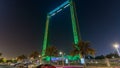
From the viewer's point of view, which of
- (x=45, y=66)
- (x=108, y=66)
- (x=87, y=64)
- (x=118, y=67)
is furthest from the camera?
(x=87, y=64)

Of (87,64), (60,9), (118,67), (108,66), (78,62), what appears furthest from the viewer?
(60,9)

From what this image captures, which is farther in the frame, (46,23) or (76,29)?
(46,23)

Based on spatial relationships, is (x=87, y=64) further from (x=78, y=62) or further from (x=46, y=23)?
(x=46, y=23)

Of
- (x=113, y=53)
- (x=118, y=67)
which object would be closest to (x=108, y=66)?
(x=118, y=67)

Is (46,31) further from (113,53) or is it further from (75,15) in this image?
(113,53)

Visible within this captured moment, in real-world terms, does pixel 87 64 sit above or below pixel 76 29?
below

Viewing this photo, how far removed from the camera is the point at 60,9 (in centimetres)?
8781

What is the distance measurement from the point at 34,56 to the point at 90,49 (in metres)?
54.5

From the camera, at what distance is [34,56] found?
92125 mm

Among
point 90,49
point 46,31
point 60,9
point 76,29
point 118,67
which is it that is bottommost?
point 118,67

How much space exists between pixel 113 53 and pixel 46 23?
4704cm

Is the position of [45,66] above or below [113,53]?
below

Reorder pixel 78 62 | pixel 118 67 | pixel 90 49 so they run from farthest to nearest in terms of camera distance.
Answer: pixel 90 49
pixel 78 62
pixel 118 67

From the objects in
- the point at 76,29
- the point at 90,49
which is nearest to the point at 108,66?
the point at 90,49
